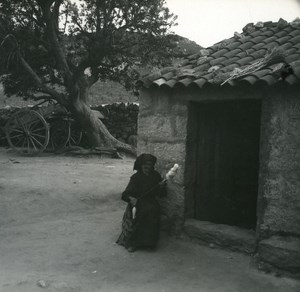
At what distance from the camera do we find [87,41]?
14094 millimetres

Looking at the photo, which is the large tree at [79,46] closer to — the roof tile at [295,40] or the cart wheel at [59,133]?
the cart wheel at [59,133]

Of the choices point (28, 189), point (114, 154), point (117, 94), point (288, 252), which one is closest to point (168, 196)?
point (288, 252)

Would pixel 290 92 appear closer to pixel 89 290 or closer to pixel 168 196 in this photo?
pixel 168 196

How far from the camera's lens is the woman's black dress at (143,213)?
488 centimetres

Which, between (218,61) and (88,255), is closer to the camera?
(88,255)

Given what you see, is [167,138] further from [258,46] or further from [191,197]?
[258,46]

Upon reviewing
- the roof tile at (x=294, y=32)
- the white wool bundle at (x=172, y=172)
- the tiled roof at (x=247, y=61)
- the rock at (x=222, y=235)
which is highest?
the roof tile at (x=294, y=32)

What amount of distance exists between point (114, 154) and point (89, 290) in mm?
8721

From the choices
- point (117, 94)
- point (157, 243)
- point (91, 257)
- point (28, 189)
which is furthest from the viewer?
point (117, 94)

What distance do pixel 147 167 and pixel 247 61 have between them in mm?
1815

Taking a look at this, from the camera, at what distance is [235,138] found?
5.63m

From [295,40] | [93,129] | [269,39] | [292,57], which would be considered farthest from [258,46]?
[93,129]

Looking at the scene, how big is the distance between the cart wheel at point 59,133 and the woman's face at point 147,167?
828 cm

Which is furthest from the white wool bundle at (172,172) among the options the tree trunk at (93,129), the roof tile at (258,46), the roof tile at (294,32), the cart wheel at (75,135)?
the cart wheel at (75,135)
